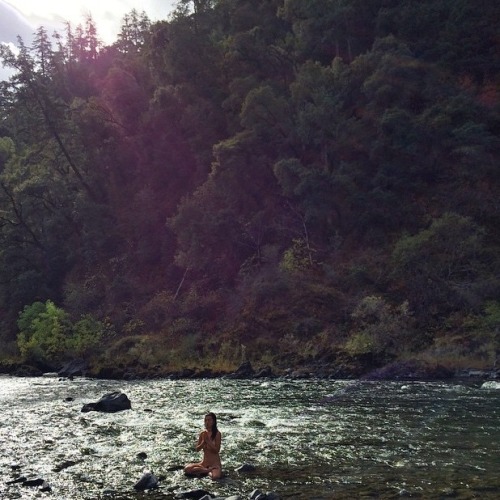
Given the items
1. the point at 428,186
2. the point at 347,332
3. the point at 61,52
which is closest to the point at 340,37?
the point at 428,186

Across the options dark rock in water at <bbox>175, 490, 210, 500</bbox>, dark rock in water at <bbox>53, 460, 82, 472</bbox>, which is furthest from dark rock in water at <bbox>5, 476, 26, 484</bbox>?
dark rock in water at <bbox>175, 490, 210, 500</bbox>

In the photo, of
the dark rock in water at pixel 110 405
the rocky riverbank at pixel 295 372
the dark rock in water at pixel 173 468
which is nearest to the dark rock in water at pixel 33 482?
the dark rock in water at pixel 173 468

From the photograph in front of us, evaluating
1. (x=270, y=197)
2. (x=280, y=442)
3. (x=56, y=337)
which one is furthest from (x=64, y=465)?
(x=270, y=197)

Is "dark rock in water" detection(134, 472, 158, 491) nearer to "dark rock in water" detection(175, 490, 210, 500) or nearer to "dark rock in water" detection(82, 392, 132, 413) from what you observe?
"dark rock in water" detection(175, 490, 210, 500)

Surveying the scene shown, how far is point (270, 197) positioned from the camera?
169ft

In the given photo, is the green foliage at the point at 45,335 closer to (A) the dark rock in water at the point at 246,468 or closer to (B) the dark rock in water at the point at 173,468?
(B) the dark rock in water at the point at 173,468

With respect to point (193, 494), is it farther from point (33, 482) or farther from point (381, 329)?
point (381, 329)

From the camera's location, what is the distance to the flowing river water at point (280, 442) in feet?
40.7

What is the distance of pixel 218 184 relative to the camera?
1980 inches

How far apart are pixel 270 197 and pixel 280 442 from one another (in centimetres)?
3633

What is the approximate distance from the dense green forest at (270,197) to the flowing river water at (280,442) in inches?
377

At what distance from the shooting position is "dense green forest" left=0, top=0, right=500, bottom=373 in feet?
125

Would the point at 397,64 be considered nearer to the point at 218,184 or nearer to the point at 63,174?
the point at 218,184

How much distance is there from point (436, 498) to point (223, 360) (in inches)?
1079
